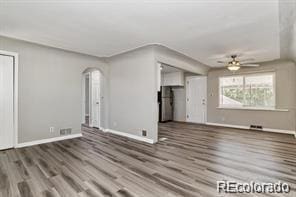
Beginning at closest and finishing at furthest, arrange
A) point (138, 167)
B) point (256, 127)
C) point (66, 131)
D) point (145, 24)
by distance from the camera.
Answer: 1. point (138, 167)
2. point (145, 24)
3. point (66, 131)
4. point (256, 127)

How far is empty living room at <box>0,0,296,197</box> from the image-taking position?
2273mm

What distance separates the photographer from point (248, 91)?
20.6 ft

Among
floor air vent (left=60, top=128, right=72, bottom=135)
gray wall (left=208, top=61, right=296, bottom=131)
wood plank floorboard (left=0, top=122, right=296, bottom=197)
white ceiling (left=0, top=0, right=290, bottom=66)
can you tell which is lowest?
wood plank floorboard (left=0, top=122, right=296, bottom=197)

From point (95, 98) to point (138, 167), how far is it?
4.38 meters

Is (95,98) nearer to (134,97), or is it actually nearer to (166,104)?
(134,97)

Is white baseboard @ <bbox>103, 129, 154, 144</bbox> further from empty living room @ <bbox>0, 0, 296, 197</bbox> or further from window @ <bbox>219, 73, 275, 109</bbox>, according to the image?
window @ <bbox>219, 73, 275, 109</bbox>

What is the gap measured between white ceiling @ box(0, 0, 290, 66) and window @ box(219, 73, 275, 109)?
205 cm

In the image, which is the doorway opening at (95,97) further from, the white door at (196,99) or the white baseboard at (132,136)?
the white door at (196,99)

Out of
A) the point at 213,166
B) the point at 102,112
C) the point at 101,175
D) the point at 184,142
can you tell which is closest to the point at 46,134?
the point at 102,112

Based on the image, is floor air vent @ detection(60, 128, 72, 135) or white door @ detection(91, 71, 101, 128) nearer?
floor air vent @ detection(60, 128, 72, 135)

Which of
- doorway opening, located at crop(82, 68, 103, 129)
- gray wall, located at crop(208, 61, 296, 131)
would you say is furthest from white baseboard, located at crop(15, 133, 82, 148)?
gray wall, located at crop(208, 61, 296, 131)

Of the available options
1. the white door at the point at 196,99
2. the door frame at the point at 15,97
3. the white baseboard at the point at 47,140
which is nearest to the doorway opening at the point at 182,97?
the white door at the point at 196,99

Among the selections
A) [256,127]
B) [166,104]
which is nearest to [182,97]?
[166,104]

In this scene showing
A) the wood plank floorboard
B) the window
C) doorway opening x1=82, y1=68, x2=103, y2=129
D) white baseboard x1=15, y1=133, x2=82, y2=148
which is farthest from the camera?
doorway opening x1=82, y1=68, x2=103, y2=129
